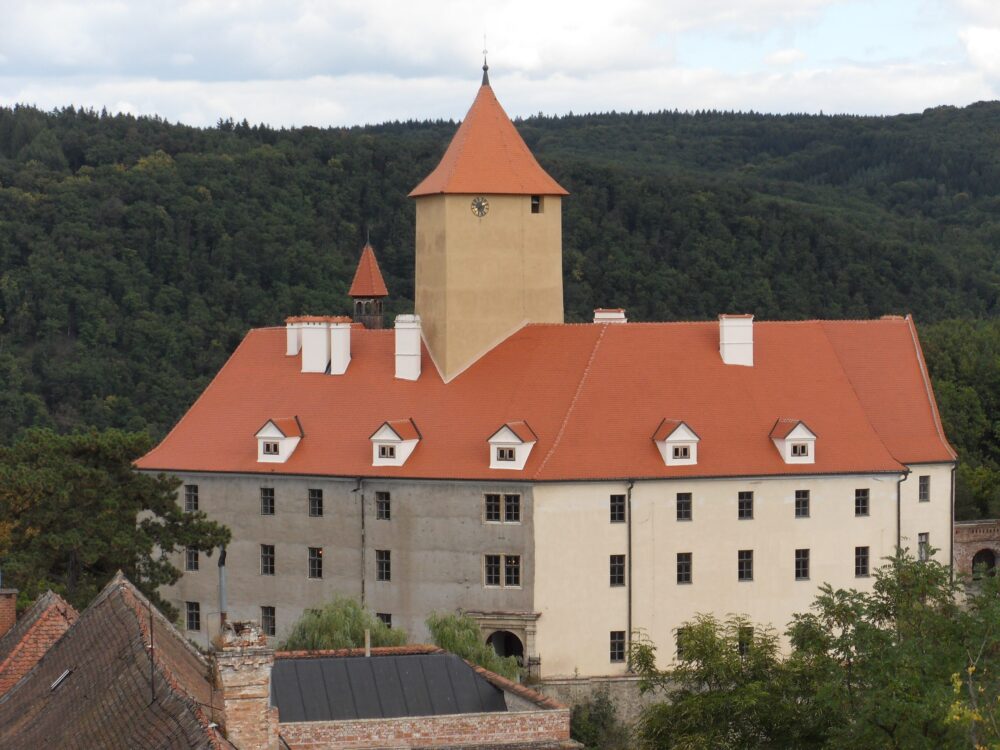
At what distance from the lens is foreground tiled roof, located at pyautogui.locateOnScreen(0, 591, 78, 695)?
1244 inches

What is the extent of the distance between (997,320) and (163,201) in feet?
153

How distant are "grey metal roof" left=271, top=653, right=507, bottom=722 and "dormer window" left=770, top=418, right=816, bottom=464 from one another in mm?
19710

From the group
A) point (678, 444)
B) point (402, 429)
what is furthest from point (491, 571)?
point (678, 444)

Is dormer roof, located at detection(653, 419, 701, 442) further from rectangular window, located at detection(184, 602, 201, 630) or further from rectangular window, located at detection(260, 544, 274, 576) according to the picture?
rectangular window, located at detection(184, 602, 201, 630)

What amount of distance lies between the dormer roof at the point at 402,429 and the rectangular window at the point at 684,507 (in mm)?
7299

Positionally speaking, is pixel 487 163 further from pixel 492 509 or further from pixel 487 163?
pixel 492 509

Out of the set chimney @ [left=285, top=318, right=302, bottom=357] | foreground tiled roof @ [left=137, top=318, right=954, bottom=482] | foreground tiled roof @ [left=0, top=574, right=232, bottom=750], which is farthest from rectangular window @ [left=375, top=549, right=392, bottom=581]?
foreground tiled roof @ [left=0, top=574, right=232, bottom=750]

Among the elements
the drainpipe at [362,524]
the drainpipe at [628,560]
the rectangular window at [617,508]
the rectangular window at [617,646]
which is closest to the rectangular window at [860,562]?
the drainpipe at [628,560]

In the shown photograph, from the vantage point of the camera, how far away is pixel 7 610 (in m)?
34.4

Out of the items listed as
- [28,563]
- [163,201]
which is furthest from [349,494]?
[163,201]

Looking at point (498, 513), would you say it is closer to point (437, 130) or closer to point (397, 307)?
point (397, 307)

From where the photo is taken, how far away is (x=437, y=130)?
617 feet

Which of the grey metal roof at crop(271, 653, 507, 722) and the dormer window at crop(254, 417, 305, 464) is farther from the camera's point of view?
the dormer window at crop(254, 417, 305, 464)

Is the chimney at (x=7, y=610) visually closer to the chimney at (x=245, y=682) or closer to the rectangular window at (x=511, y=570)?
the chimney at (x=245, y=682)
